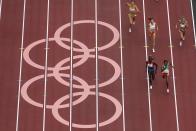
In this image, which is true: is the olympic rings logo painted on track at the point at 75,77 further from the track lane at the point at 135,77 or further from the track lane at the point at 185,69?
the track lane at the point at 185,69

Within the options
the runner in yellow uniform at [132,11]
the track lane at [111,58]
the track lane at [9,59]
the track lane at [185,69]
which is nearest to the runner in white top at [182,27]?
the track lane at [185,69]

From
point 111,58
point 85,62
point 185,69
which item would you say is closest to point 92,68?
point 85,62

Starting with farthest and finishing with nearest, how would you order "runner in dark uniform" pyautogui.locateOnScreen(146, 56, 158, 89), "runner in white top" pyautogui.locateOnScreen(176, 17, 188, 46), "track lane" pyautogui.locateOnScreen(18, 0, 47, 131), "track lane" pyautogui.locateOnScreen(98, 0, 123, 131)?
1. "runner in white top" pyautogui.locateOnScreen(176, 17, 188, 46)
2. "runner in dark uniform" pyautogui.locateOnScreen(146, 56, 158, 89)
3. "track lane" pyautogui.locateOnScreen(98, 0, 123, 131)
4. "track lane" pyautogui.locateOnScreen(18, 0, 47, 131)

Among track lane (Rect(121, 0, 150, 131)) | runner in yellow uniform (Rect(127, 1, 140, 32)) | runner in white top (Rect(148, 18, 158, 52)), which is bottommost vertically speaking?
track lane (Rect(121, 0, 150, 131))

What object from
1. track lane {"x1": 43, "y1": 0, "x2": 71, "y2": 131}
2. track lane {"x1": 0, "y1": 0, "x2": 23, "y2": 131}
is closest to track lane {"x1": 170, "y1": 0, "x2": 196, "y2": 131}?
track lane {"x1": 43, "y1": 0, "x2": 71, "y2": 131}

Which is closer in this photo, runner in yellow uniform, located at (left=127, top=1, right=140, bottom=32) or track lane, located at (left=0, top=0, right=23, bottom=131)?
track lane, located at (left=0, top=0, right=23, bottom=131)

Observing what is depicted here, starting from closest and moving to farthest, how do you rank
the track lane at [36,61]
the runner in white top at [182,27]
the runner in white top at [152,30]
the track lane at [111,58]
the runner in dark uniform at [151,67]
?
1. the track lane at [36,61]
2. the track lane at [111,58]
3. the runner in dark uniform at [151,67]
4. the runner in white top at [152,30]
5. the runner in white top at [182,27]

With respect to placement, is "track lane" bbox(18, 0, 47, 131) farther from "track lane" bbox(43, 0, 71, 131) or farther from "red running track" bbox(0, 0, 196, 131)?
"track lane" bbox(43, 0, 71, 131)

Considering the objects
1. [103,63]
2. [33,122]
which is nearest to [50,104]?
[33,122]

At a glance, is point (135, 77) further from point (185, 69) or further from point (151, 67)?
point (185, 69)
